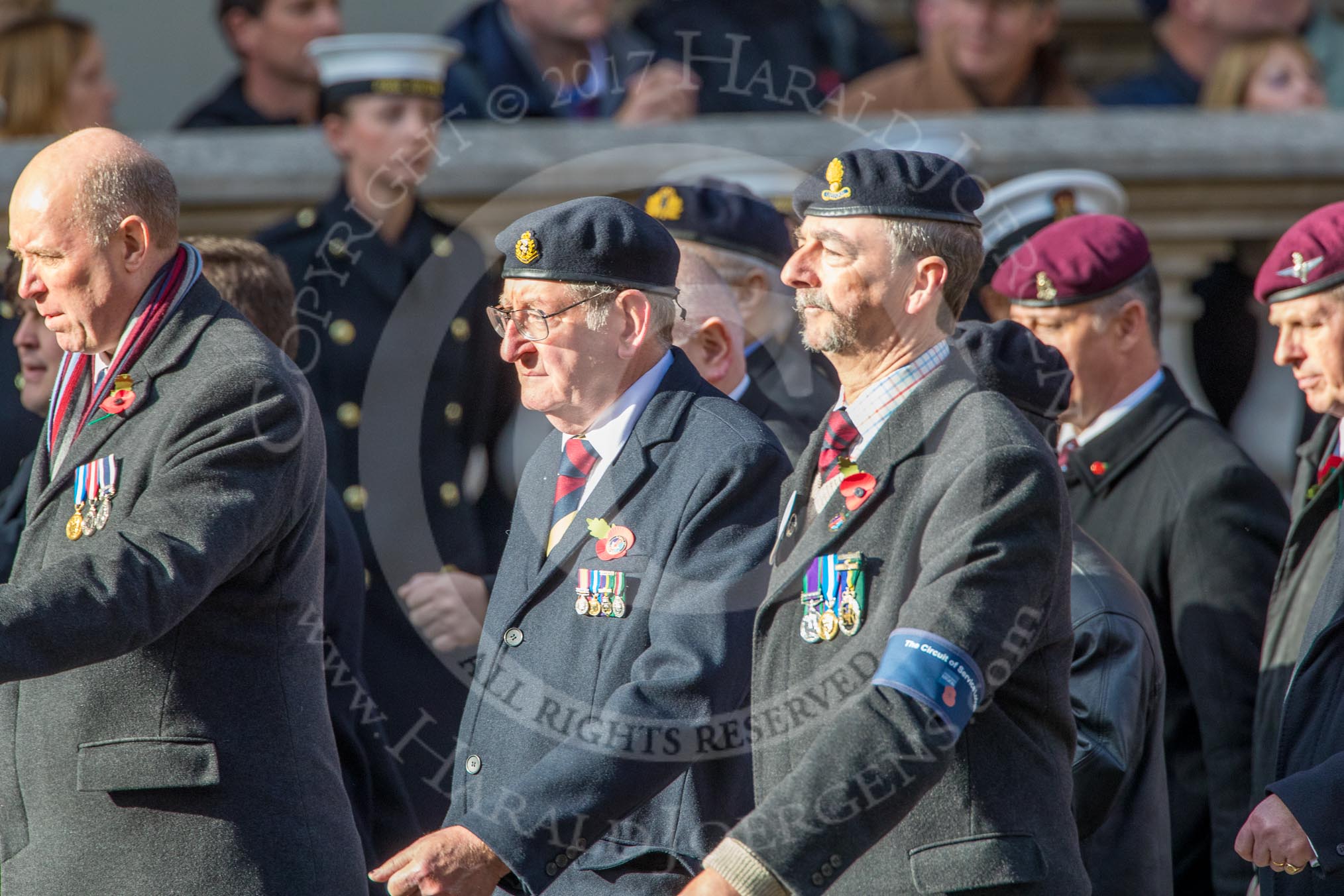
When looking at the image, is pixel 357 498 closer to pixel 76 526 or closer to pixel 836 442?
pixel 76 526

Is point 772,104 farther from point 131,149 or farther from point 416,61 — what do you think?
point 131,149

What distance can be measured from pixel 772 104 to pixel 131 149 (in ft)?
12.9

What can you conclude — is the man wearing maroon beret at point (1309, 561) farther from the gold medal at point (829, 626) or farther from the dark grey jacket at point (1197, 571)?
the gold medal at point (829, 626)

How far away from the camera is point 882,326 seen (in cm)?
296

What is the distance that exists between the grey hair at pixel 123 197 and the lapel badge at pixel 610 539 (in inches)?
32.7

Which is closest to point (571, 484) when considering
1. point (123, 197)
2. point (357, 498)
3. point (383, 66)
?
point (123, 197)

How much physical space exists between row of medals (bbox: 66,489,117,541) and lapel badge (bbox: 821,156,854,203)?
3.89 feet

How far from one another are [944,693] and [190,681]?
3.94 feet

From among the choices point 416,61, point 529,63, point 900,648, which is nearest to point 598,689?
point 900,648

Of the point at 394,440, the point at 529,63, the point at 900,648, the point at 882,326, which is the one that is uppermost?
the point at 882,326

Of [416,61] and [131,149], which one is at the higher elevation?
[131,149]

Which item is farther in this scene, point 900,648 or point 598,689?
point 598,689

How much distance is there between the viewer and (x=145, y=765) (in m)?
3.07

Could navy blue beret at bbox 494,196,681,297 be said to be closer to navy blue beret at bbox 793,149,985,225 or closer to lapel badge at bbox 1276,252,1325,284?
navy blue beret at bbox 793,149,985,225
